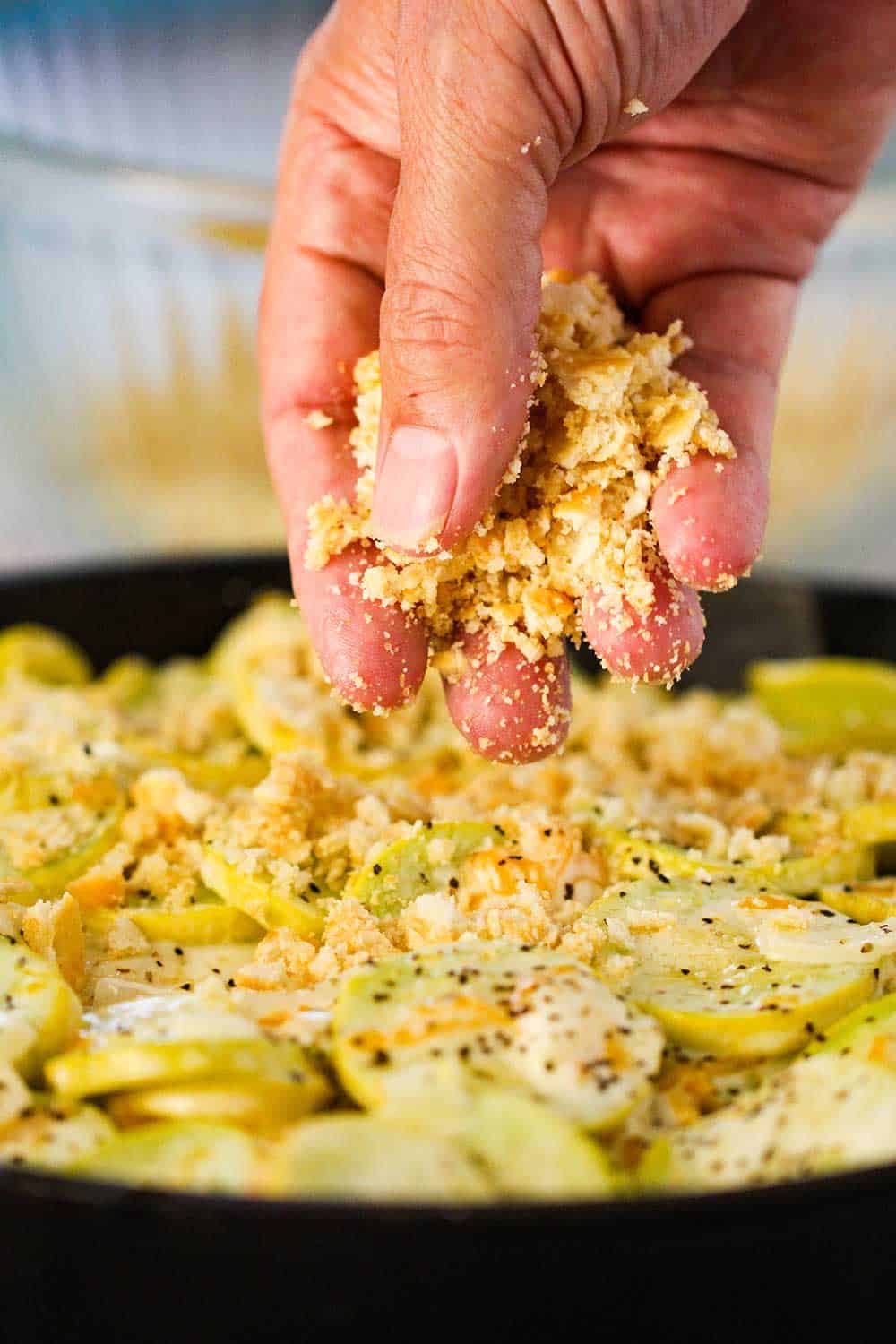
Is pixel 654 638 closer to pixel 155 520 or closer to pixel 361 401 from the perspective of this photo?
pixel 361 401

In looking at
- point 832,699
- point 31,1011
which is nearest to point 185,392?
point 832,699

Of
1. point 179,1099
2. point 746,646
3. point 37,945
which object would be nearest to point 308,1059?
point 179,1099

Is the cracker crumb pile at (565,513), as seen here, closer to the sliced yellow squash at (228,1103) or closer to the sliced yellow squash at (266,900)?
the sliced yellow squash at (266,900)

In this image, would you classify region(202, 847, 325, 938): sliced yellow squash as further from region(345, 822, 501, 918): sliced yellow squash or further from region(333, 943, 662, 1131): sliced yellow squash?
region(333, 943, 662, 1131): sliced yellow squash


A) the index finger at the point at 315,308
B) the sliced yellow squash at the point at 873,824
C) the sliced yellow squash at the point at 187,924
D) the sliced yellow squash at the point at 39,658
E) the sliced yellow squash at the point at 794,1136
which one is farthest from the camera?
the sliced yellow squash at the point at 39,658

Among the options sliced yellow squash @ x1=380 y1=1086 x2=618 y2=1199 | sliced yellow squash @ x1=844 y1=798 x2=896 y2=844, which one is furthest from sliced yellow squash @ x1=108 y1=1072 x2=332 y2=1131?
sliced yellow squash @ x1=844 y1=798 x2=896 y2=844

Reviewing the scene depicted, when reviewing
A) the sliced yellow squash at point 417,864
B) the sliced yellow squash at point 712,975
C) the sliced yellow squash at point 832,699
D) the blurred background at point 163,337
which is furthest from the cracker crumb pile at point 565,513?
the blurred background at point 163,337
